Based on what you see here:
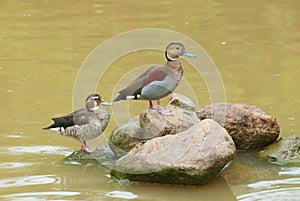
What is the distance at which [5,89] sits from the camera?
429 inches

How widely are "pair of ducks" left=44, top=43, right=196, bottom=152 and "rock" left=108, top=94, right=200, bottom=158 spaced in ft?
0.37

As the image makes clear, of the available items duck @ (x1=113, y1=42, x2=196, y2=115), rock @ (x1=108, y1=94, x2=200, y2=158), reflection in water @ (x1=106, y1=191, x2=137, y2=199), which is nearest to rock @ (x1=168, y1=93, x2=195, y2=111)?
rock @ (x1=108, y1=94, x2=200, y2=158)

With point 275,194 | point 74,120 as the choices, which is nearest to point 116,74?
point 74,120

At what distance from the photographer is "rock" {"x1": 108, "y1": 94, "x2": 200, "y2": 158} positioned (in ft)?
26.3

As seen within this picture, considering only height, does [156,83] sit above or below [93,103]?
above

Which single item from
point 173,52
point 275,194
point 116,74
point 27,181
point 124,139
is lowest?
point 275,194

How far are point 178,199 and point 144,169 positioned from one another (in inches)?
19.3

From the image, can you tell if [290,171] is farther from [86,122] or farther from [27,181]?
[27,181]

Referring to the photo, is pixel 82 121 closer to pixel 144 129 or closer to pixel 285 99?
pixel 144 129

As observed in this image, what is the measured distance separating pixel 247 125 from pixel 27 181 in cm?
260

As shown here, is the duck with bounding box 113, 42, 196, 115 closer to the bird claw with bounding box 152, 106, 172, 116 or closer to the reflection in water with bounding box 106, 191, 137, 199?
the bird claw with bounding box 152, 106, 172, 116

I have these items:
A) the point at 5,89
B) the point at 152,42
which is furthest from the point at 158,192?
the point at 152,42

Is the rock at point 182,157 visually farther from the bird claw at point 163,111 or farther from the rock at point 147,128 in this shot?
the bird claw at point 163,111

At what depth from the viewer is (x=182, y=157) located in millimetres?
7242
